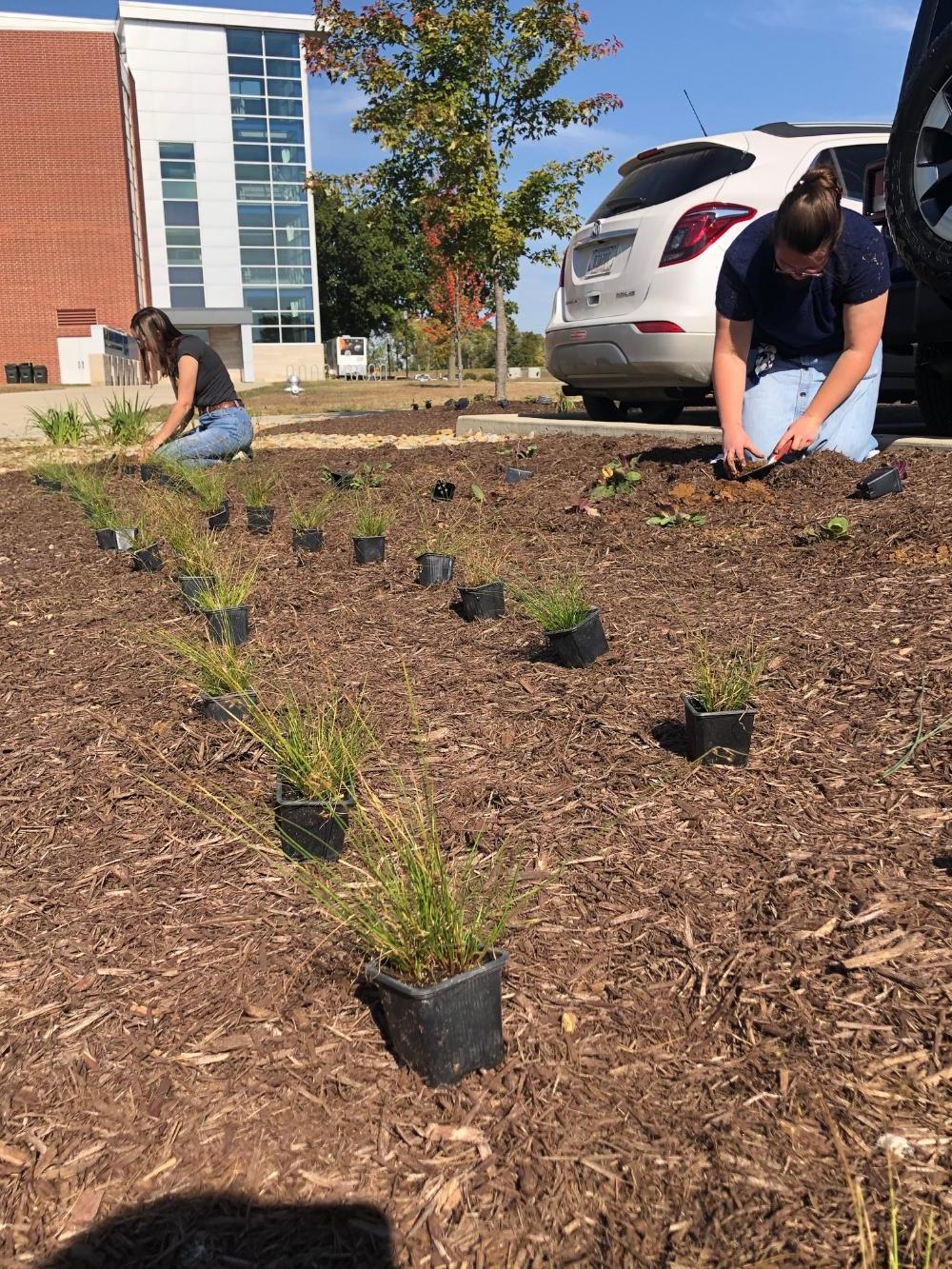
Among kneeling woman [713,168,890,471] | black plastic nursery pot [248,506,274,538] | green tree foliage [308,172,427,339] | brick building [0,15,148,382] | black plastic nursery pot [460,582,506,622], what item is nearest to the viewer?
black plastic nursery pot [460,582,506,622]

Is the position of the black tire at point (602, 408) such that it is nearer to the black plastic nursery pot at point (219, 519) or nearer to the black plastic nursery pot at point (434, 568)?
the black plastic nursery pot at point (219, 519)

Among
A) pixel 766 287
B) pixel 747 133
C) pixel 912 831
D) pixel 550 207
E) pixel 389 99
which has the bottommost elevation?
pixel 912 831

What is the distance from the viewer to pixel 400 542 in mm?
5012

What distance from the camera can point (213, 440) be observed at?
298 inches

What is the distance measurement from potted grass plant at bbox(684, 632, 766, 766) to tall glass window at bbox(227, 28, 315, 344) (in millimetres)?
44508

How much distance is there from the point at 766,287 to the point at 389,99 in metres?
9.15

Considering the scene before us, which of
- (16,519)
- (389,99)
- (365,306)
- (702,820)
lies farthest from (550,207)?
(365,306)

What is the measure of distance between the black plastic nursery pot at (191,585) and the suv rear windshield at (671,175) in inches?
165

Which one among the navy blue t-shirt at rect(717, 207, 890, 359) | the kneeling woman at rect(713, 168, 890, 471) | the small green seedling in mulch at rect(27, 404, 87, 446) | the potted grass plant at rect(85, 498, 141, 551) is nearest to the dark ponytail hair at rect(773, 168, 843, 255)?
the kneeling woman at rect(713, 168, 890, 471)

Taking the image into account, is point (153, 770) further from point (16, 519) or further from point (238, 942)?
point (16, 519)

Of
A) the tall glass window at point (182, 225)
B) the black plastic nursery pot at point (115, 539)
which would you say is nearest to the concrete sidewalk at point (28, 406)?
the black plastic nursery pot at point (115, 539)

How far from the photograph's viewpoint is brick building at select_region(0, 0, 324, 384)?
38094 millimetres

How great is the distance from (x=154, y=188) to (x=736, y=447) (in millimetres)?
44617

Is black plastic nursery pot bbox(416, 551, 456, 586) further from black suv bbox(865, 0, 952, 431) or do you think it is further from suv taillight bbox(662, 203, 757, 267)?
suv taillight bbox(662, 203, 757, 267)
